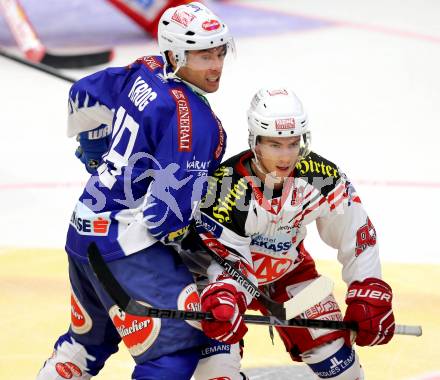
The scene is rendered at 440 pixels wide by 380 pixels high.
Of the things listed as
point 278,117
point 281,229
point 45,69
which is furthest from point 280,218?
point 45,69

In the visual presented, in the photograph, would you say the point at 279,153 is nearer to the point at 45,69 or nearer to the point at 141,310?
the point at 141,310

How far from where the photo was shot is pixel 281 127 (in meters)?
3.35

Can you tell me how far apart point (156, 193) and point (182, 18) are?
0.56 meters

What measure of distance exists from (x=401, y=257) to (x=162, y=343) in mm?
2286

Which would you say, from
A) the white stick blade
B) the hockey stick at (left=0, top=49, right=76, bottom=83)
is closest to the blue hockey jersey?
the white stick blade

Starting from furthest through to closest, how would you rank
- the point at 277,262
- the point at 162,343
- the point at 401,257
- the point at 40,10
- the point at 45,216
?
the point at 40,10
the point at 45,216
the point at 401,257
the point at 277,262
the point at 162,343

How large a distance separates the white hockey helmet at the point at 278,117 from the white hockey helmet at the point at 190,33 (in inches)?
8.7

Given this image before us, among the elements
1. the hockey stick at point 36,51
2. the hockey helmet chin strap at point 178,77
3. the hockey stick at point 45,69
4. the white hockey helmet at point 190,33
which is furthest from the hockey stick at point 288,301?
the hockey stick at point 36,51

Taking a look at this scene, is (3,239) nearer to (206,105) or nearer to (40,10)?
(206,105)

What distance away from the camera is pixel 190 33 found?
3457mm

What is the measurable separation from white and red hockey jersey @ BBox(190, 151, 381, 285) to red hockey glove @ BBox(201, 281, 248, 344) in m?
0.09

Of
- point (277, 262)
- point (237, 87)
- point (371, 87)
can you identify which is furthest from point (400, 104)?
point (277, 262)

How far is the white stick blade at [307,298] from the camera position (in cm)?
346

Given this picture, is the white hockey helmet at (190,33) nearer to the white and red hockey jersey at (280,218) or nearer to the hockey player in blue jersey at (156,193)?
the hockey player in blue jersey at (156,193)
